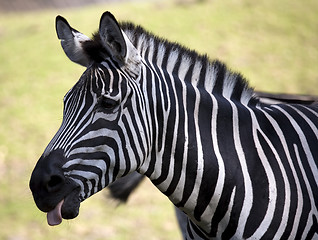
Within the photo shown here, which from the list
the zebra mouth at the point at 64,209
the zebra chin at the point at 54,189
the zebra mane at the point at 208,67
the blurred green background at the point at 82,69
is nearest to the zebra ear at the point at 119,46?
the zebra mane at the point at 208,67

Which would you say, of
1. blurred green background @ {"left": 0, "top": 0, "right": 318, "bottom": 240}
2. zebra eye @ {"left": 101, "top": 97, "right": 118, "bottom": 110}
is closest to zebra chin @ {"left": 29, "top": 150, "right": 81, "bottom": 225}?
zebra eye @ {"left": 101, "top": 97, "right": 118, "bottom": 110}

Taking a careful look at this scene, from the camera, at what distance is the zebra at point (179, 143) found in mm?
2564

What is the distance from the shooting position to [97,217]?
7840mm

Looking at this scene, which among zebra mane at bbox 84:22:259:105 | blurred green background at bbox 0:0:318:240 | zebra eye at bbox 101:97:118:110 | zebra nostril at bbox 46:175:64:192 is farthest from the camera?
blurred green background at bbox 0:0:318:240

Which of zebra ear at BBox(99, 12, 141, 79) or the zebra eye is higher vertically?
zebra ear at BBox(99, 12, 141, 79)

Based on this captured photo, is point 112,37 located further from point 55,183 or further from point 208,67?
point 55,183

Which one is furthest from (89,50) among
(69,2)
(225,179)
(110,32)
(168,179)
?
(69,2)

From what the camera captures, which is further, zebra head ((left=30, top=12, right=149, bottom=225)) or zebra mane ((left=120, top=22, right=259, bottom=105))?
zebra mane ((left=120, top=22, right=259, bottom=105))

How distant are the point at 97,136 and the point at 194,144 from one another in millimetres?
609

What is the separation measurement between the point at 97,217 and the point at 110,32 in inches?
226

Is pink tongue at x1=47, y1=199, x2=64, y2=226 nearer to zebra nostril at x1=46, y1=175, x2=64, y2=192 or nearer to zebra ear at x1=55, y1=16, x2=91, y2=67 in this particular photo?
zebra nostril at x1=46, y1=175, x2=64, y2=192

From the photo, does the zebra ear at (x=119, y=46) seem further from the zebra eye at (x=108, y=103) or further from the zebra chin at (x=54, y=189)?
the zebra chin at (x=54, y=189)

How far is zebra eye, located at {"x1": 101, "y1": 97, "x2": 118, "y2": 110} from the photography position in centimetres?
259

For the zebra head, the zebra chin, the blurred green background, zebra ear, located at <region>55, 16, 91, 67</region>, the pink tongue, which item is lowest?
the blurred green background
